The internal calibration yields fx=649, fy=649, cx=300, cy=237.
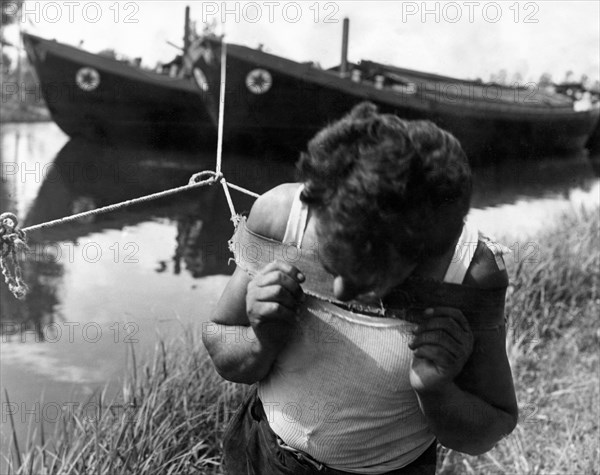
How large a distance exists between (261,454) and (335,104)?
48.4 feet

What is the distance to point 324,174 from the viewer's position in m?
0.96

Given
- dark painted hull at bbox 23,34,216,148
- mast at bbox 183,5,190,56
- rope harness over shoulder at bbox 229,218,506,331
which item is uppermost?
mast at bbox 183,5,190,56

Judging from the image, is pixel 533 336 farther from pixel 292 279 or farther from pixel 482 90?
pixel 482 90

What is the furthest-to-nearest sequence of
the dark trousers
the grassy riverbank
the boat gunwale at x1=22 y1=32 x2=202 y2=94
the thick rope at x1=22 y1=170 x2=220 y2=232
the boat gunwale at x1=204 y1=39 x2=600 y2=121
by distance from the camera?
the boat gunwale at x1=22 y1=32 x2=202 y2=94 → the boat gunwale at x1=204 y1=39 x2=600 y2=121 → the grassy riverbank → the thick rope at x1=22 y1=170 x2=220 y2=232 → the dark trousers

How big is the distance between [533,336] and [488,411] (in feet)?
10.8

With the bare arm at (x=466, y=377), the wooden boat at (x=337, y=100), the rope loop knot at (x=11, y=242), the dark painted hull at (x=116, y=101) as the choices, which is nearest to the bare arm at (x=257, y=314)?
the bare arm at (x=466, y=377)

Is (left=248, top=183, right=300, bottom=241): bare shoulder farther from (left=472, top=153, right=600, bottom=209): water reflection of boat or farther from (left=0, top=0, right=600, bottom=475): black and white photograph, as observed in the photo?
Result: (left=472, top=153, right=600, bottom=209): water reflection of boat

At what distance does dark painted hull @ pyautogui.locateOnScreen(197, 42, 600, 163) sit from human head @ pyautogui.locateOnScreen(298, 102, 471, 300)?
1312 cm

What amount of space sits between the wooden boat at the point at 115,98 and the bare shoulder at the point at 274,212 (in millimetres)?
18349

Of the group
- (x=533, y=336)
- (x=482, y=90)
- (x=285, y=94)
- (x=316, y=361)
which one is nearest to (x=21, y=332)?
(x=533, y=336)

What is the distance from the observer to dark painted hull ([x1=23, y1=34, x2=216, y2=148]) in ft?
61.3

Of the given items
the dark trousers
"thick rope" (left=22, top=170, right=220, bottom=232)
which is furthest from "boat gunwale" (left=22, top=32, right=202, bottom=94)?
the dark trousers

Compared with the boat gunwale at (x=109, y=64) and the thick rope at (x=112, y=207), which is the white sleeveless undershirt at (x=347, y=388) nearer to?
the thick rope at (x=112, y=207)

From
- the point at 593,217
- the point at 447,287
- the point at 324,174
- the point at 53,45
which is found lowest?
the point at 593,217
